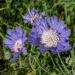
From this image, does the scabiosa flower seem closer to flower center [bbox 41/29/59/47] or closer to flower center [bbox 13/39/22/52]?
flower center [bbox 13/39/22/52]

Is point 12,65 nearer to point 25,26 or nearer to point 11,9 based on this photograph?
point 25,26

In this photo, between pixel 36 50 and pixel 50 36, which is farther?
pixel 36 50

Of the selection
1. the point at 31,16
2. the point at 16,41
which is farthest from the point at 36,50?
the point at 31,16

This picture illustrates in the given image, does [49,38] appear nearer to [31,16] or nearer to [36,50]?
[36,50]

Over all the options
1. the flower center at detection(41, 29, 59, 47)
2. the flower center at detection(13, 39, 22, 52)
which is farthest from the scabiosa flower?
the flower center at detection(41, 29, 59, 47)

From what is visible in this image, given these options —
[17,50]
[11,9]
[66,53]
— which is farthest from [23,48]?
[11,9]
